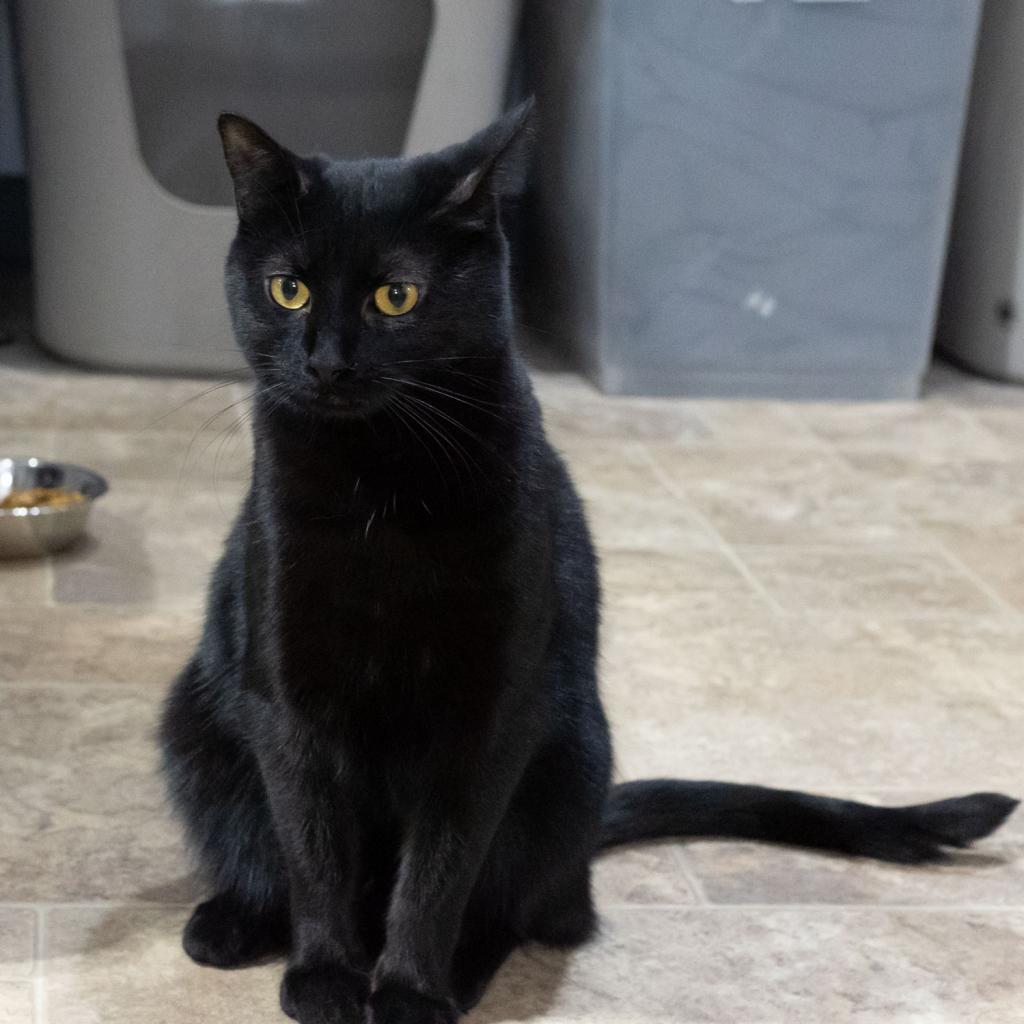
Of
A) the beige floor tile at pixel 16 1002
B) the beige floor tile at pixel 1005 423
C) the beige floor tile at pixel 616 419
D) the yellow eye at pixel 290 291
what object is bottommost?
the beige floor tile at pixel 1005 423

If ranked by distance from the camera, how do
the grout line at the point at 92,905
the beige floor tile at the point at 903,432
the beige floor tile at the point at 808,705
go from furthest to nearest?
the beige floor tile at the point at 903,432
the beige floor tile at the point at 808,705
the grout line at the point at 92,905

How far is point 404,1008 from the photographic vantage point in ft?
3.49

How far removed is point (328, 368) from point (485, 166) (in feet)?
0.56

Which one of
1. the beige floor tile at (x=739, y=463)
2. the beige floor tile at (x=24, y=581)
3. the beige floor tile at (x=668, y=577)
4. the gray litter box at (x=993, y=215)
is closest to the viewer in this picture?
the beige floor tile at (x=24, y=581)

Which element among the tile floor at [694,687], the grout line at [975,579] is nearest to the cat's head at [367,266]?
the tile floor at [694,687]

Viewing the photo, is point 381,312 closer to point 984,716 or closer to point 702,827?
point 702,827

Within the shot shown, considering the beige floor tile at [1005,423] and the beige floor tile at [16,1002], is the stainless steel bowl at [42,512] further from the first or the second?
the beige floor tile at [1005,423]

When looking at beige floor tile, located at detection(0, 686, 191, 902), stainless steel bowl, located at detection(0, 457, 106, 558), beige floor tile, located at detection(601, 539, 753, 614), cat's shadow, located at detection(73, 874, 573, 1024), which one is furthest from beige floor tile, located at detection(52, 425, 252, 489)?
cat's shadow, located at detection(73, 874, 573, 1024)

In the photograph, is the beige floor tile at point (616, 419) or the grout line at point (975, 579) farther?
the beige floor tile at point (616, 419)

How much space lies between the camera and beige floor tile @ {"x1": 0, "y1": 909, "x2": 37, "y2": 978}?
116cm

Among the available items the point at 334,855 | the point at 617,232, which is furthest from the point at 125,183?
the point at 334,855

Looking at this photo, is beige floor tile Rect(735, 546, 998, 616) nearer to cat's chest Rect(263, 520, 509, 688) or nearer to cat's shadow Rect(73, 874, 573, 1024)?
cat's shadow Rect(73, 874, 573, 1024)

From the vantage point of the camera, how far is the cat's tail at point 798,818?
4.41 feet

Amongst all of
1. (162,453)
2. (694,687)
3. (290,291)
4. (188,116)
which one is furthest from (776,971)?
(188,116)
